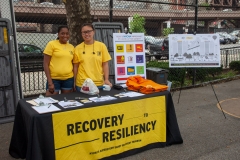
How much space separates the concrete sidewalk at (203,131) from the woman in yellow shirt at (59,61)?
1.24 metres

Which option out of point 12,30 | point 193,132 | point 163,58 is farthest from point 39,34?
point 193,132

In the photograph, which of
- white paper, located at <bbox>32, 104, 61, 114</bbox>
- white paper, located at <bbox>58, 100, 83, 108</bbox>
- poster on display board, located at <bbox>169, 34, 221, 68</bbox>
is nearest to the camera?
white paper, located at <bbox>32, 104, 61, 114</bbox>

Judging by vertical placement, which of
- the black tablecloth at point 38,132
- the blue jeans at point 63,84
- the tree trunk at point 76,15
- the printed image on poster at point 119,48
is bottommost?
the black tablecloth at point 38,132

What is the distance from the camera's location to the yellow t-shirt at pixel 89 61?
159 inches

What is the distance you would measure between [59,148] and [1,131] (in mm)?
2096

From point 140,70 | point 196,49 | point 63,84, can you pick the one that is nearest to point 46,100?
point 63,84

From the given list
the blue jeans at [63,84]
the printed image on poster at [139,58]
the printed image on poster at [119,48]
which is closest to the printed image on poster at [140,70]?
the printed image on poster at [139,58]

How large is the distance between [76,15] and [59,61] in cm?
166

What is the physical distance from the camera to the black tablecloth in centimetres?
291

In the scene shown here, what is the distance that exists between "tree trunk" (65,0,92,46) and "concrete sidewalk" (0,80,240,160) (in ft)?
7.19

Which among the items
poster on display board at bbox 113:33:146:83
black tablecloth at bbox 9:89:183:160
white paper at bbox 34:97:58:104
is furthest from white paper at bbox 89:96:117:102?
poster on display board at bbox 113:33:146:83

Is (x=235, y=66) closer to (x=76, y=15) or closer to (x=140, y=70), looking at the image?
(x=140, y=70)

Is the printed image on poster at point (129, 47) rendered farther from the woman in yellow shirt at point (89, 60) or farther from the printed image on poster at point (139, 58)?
the woman in yellow shirt at point (89, 60)

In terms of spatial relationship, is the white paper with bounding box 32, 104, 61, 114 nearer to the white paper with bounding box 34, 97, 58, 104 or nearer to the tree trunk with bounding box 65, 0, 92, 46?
the white paper with bounding box 34, 97, 58, 104
